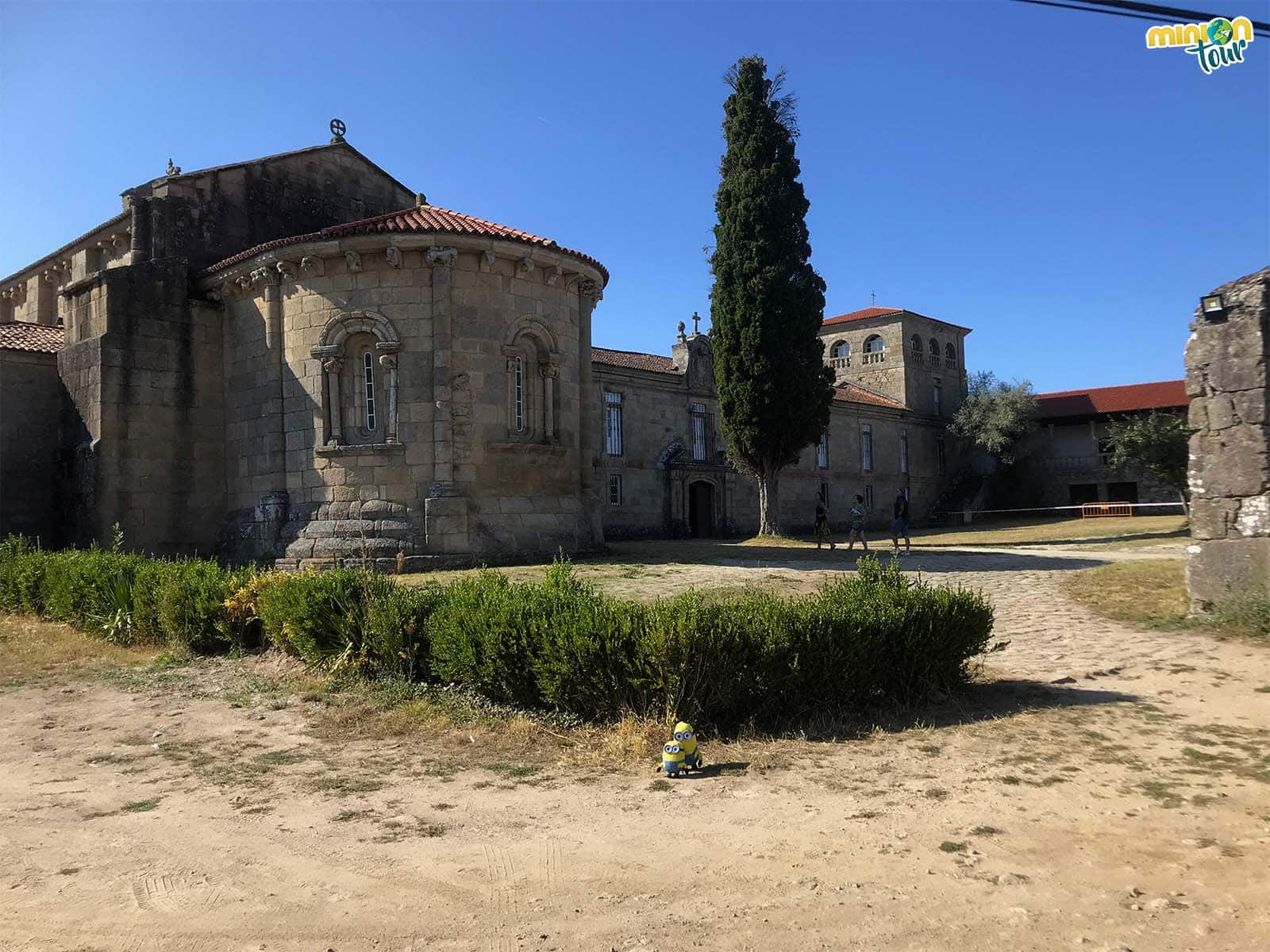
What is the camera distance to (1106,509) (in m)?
37.6

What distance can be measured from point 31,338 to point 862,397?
3303cm

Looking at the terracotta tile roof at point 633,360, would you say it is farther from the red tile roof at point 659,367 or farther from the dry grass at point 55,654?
the dry grass at point 55,654

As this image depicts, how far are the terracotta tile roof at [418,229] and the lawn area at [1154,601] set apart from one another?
11.2 metres

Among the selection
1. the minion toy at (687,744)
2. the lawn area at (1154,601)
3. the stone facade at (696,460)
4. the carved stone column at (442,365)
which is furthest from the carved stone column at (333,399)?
the lawn area at (1154,601)

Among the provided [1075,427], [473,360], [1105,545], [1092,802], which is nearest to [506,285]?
[473,360]

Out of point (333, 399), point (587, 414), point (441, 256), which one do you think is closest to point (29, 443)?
point (333, 399)

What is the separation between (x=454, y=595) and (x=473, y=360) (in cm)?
881

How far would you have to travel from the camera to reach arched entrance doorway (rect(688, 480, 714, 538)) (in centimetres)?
3284

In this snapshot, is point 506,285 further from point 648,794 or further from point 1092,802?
point 1092,802

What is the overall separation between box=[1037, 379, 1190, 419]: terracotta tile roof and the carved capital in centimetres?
3485

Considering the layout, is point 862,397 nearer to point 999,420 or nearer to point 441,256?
point 999,420

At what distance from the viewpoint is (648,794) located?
5.45 m

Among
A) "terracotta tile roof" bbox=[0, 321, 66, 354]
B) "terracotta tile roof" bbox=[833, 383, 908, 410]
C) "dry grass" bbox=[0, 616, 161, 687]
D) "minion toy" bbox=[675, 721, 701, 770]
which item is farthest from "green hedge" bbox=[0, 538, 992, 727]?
"terracotta tile roof" bbox=[833, 383, 908, 410]

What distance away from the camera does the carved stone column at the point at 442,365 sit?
52.4 ft
